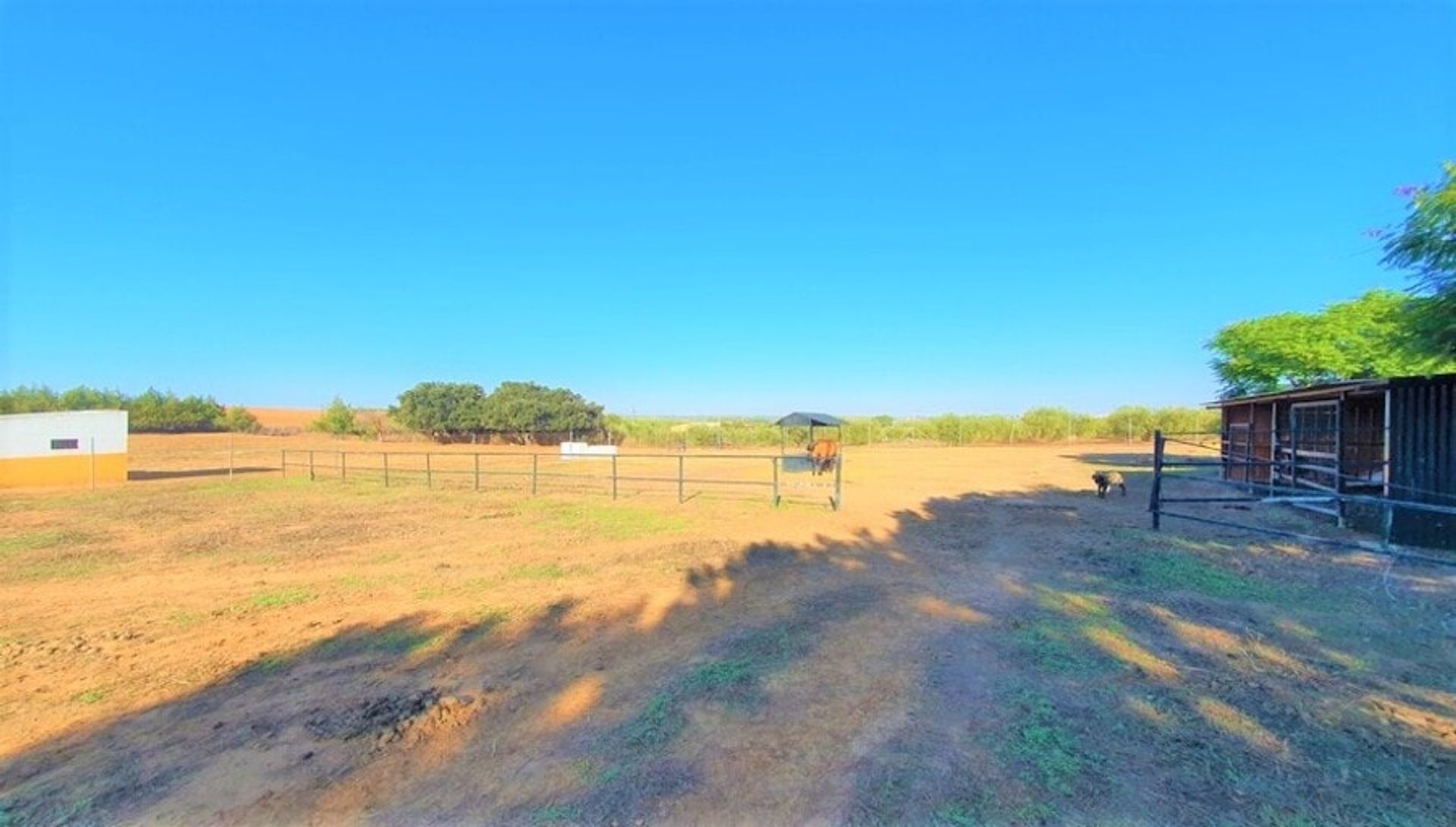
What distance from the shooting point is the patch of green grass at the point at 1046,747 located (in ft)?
9.35

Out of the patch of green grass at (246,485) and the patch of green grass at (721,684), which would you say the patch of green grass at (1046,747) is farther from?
the patch of green grass at (246,485)

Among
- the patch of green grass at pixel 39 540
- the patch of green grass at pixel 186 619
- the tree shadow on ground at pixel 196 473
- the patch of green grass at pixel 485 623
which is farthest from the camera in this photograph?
the tree shadow on ground at pixel 196 473

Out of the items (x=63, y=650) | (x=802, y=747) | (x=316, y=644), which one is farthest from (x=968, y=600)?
(x=63, y=650)

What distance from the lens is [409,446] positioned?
1655 inches

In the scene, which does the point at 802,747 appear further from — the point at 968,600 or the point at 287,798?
the point at 968,600

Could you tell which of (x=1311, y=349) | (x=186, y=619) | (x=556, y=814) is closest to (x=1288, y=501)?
(x=556, y=814)

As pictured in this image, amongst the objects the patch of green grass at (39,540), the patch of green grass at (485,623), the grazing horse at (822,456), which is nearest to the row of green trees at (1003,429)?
the grazing horse at (822,456)

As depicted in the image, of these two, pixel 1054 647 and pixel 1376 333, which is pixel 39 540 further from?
pixel 1376 333

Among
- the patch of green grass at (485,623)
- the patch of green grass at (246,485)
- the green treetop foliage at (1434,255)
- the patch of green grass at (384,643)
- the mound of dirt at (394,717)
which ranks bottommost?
the patch of green grass at (246,485)

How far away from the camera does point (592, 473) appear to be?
19.7 meters

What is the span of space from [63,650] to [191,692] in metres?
2.02

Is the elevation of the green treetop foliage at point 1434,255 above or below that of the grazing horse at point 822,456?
above

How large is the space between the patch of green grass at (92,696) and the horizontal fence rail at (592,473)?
24.3ft

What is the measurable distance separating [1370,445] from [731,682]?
42.3ft
